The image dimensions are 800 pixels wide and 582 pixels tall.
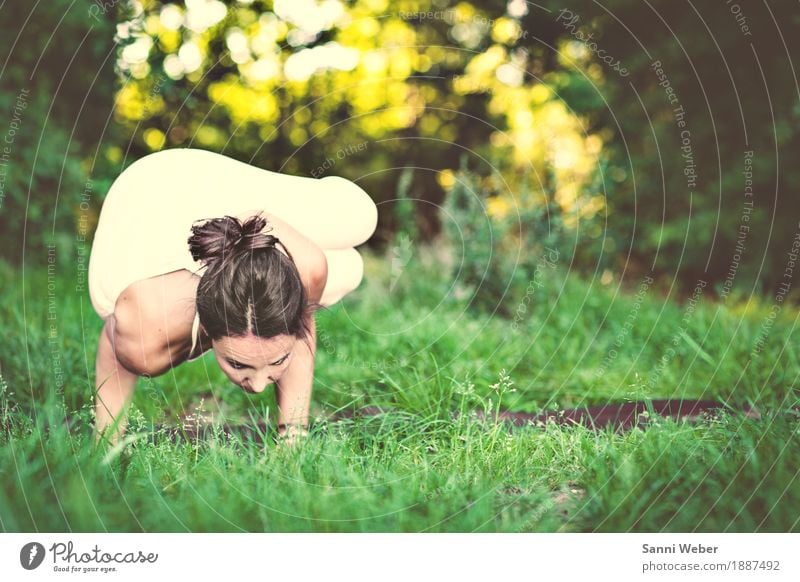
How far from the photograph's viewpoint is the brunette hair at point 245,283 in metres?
2.21

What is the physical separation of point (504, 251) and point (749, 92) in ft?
4.67

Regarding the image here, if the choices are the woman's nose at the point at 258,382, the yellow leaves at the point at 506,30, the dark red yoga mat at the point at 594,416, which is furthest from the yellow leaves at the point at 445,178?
the woman's nose at the point at 258,382

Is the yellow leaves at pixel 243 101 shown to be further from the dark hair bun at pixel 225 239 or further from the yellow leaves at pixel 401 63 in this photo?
the dark hair bun at pixel 225 239

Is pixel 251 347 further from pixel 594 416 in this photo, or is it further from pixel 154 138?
pixel 154 138

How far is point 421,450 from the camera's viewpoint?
Result: 97.1 inches

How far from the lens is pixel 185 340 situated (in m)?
2.34

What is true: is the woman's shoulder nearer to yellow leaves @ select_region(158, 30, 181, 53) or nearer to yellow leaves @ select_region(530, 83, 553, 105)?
yellow leaves @ select_region(158, 30, 181, 53)

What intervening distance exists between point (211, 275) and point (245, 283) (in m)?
0.11

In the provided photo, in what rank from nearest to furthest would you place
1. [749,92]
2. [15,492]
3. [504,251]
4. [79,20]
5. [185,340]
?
[15,492], [185,340], [79,20], [749,92], [504,251]

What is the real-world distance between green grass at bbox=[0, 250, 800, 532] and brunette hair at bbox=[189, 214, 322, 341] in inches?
13.0

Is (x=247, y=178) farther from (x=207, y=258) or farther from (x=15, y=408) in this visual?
(x=15, y=408)

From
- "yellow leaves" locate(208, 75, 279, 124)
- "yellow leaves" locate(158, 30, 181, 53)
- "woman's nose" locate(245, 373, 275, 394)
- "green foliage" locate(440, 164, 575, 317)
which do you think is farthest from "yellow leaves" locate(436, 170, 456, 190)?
"woman's nose" locate(245, 373, 275, 394)
